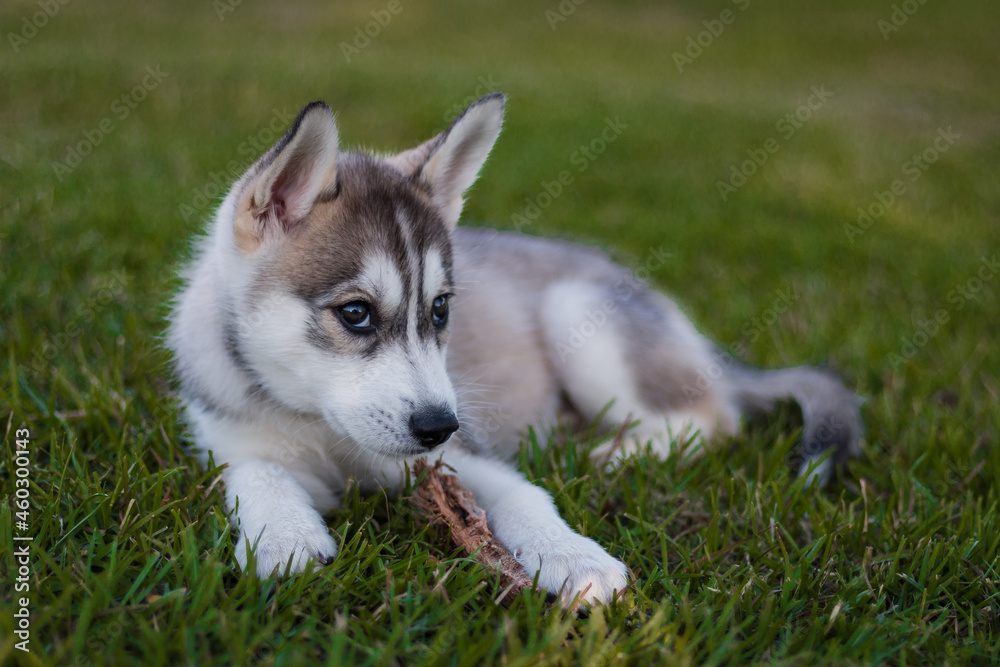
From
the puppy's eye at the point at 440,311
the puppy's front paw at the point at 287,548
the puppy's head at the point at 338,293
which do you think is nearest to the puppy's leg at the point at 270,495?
the puppy's front paw at the point at 287,548

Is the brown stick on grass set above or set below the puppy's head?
below

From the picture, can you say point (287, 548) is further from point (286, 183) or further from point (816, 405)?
point (816, 405)

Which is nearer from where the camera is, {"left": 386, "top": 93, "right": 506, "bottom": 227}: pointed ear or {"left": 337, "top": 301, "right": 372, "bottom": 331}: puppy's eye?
{"left": 337, "top": 301, "right": 372, "bottom": 331}: puppy's eye

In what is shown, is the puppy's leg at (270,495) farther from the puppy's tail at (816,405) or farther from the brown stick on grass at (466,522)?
the puppy's tail at (816,405)

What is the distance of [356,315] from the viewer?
8.26 ft

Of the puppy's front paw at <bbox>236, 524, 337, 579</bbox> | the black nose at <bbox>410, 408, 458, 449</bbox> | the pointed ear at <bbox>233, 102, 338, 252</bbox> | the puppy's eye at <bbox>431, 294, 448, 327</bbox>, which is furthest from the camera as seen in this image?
the puppy's eye at <bbox>431, 294, 448, 327</bbox>

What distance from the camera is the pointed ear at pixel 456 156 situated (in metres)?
2.81

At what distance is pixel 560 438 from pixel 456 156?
51.1 inches

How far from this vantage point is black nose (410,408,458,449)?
92.0 inches

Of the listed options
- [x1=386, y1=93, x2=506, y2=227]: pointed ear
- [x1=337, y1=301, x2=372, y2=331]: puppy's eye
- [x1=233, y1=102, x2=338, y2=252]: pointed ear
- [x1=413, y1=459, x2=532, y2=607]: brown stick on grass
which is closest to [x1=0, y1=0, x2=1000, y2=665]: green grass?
[x1=413, y1=459, x2=532, y2=607]: brown stick on grass

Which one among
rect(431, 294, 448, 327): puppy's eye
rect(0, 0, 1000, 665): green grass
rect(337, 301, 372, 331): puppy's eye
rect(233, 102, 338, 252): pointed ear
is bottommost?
rect(0, 0, 1000, 665): green grass

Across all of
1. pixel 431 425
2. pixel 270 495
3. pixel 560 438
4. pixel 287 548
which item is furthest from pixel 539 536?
pixel 560 438

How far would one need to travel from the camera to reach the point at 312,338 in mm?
2506

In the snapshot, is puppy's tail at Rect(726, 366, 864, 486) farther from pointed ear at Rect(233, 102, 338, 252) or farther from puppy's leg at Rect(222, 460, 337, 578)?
pointed ear at Rect(233, 102, 338, 252)
